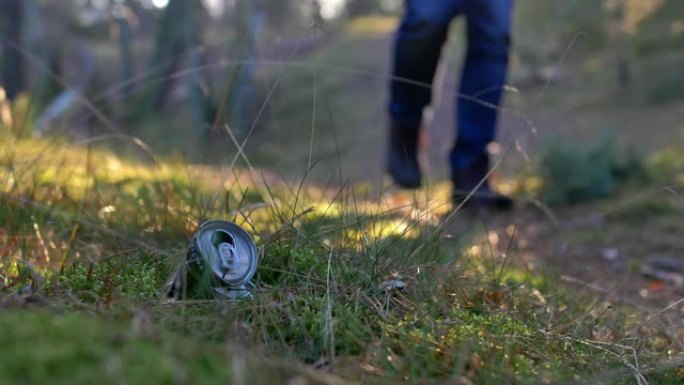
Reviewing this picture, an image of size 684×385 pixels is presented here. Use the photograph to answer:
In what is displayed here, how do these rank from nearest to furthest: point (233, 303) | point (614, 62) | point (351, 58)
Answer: point (233, 303) → point (614, 62) → point (351, 58)

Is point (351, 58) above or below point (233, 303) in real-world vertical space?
above

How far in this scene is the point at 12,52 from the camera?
12.7 m

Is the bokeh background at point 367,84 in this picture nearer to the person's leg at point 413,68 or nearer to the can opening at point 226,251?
the person's leg at point 413,68

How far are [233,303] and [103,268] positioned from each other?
1.24ft

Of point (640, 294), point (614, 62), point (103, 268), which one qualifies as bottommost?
point (640, 294)

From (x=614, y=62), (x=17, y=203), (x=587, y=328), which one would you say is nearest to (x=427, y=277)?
(x=587, y=328)

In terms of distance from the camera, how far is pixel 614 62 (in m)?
15.5

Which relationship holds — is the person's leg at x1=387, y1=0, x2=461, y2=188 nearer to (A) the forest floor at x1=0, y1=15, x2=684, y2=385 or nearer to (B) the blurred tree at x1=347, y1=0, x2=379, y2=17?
(A) the forest floor at x1=0, y1=15, x2=684, y2=385

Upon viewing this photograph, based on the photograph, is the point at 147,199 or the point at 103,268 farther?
the point at 147,199

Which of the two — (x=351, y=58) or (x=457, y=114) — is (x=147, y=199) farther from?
(x=351, y=58)

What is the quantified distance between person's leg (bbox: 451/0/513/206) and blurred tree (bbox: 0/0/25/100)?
9.39 m

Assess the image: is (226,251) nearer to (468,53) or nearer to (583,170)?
(468,53)

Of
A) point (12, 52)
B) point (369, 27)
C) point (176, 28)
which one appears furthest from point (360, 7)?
point (12, 52)

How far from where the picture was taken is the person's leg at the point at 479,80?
407 centimetres
